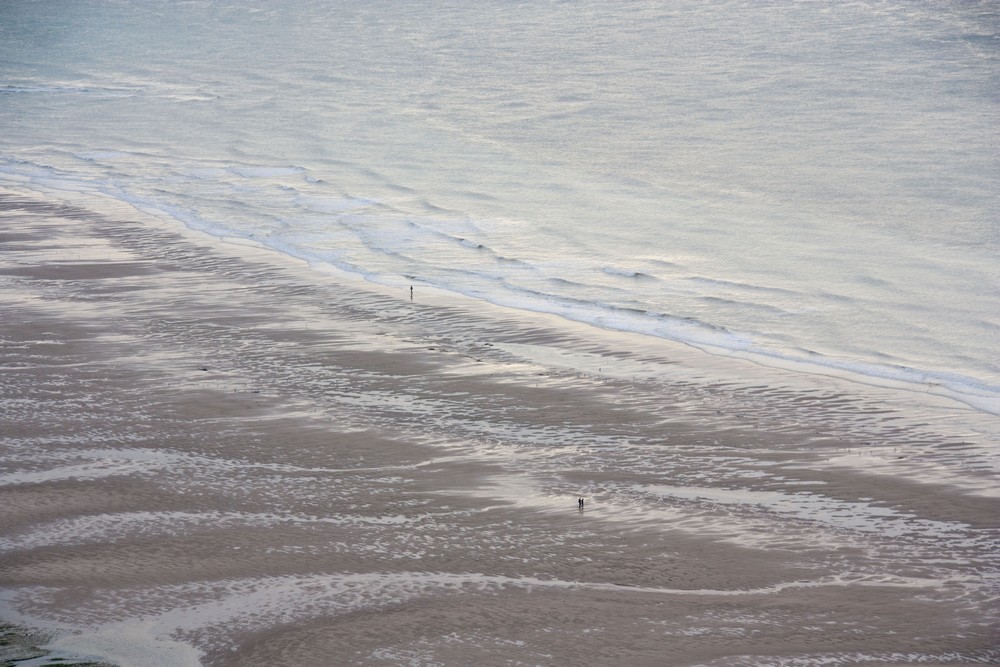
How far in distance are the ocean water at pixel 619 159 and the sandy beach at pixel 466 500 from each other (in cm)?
101

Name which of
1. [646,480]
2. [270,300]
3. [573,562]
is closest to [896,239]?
[270,300]

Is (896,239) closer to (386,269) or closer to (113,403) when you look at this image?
(386,269)

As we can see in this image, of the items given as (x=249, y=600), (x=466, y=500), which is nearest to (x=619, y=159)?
(x=466, y=500)

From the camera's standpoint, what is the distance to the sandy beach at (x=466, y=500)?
3.09m

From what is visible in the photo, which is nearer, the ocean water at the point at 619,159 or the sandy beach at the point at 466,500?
the sandy beach at the point at 466,500

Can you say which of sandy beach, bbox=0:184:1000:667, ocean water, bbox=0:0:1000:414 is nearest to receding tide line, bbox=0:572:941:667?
sandy beach, bbox=0:184:1000:667

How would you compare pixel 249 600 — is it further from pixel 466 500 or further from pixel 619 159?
pixel 619 159

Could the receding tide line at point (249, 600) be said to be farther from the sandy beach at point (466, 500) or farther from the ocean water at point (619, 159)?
the ocean water at point (619, 159)

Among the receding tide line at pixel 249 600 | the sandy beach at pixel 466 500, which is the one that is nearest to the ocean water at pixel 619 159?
the sandy beach at pixel 466 500

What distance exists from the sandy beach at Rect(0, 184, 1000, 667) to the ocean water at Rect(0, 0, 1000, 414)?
1010mm

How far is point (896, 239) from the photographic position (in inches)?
351

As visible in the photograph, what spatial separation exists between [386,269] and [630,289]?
173 cm

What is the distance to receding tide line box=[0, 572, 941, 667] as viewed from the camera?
2.96 meters

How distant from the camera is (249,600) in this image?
127 inches
